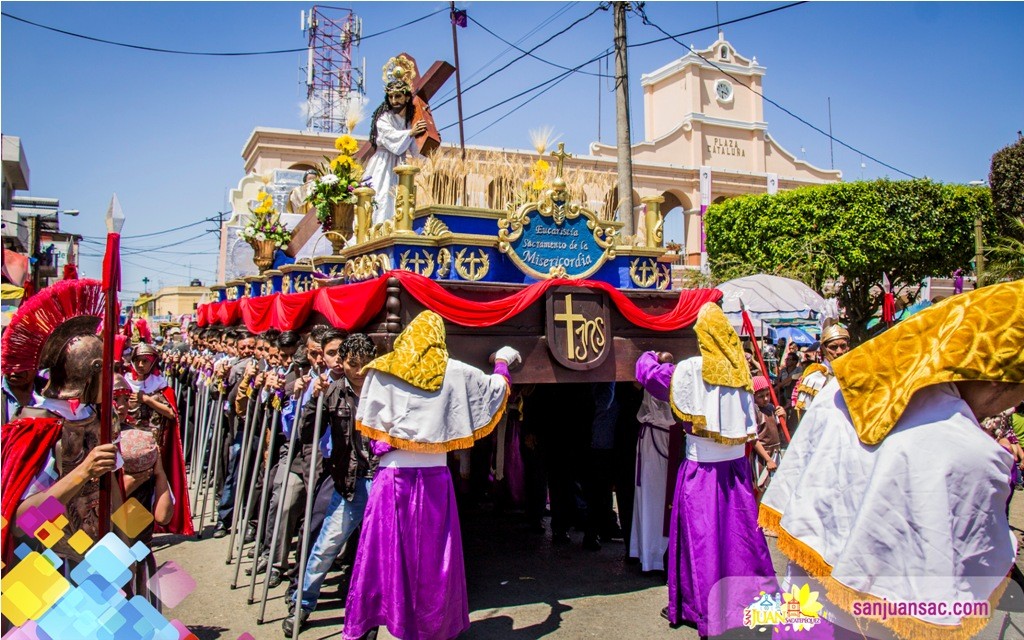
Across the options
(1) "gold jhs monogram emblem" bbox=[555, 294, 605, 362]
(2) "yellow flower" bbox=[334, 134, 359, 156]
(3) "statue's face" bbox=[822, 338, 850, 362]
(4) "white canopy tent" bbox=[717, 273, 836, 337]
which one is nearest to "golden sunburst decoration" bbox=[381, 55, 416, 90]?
(2) "yellow flower" bbox=[334, 134, 359, 156]

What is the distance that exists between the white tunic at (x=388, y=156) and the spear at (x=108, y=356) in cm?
416

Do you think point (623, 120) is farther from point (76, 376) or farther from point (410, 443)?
point (76, 376)

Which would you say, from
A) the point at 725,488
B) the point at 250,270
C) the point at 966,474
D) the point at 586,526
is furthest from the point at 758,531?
the point at 250,270

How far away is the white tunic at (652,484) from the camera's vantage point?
6.04m

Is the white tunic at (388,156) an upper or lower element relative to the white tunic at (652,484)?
upper

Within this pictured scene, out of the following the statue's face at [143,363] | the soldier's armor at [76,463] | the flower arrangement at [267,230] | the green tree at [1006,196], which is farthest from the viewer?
the green tree at [1006,196]

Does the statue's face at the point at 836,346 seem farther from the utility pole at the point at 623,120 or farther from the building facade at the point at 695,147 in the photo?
the building facade at the point at 695,147

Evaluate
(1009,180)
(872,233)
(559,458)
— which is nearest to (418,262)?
(559,458)

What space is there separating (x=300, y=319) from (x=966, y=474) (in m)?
5.38

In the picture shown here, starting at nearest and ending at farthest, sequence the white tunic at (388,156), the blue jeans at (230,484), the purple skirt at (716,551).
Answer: the purple skirt at (716,551) < the white tunic at (388,156) < the blue jeans at (230,484)

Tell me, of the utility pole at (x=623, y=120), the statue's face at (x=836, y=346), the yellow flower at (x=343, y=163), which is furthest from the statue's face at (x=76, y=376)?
the utility pole at (x=623, y=120)

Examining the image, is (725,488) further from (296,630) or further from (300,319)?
(300,319)

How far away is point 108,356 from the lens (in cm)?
281

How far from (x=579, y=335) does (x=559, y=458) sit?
2.06m
